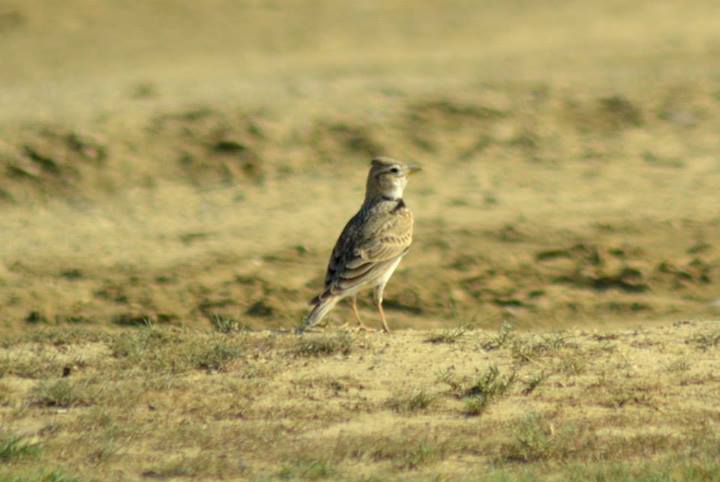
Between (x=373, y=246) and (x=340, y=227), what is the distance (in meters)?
3.97

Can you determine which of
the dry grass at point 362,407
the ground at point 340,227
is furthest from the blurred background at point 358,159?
the dry grass at point 362,407

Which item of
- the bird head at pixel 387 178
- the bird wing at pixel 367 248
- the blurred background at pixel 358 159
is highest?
the bird head at pixel 387 178

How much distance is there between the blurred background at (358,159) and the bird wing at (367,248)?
4.04ft

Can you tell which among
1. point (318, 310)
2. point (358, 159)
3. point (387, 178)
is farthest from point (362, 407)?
point (358, 159)

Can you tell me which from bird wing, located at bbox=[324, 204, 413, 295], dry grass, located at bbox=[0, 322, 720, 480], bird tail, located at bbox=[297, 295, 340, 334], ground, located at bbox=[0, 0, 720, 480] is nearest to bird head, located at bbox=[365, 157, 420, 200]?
bird wing, located at bbox=[324, 204, 413, 295]

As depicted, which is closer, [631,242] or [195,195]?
[631,242]

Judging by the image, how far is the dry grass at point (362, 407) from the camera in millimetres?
7488

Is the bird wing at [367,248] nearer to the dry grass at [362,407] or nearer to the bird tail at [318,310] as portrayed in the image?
the bird tail at [318,310]

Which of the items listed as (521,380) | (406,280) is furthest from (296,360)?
(406,280)

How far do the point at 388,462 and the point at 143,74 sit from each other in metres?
12.4

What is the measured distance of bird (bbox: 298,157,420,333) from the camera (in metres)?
9.74

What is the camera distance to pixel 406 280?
1287 centimetres

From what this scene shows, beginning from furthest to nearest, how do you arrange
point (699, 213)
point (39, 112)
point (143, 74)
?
1. point (143, 74)
2. point (39, 112)
3. point (699, 213)

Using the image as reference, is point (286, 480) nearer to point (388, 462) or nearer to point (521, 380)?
point (388, 462)
